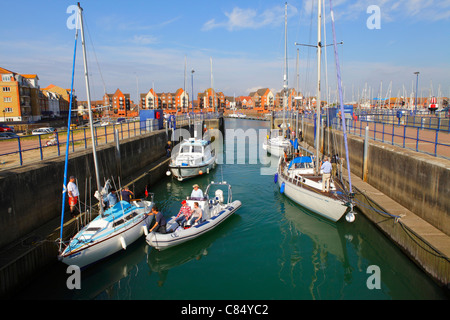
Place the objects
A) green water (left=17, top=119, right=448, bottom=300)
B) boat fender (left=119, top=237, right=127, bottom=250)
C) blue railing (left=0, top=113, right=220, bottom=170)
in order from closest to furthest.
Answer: green water (left=17, top=119, right=448, bottom=300), boat fender (left=119, top=237, right=127, bottom=250), blue railing (left=0, top=113, right=220, bottom=170)

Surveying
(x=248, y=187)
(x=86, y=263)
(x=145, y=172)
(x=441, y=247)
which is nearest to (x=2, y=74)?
(x=145, y=172)

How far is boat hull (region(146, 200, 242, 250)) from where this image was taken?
11234 mm

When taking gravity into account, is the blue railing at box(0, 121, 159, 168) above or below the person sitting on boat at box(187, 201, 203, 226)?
above

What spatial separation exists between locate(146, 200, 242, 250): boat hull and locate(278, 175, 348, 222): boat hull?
4192 millimetres

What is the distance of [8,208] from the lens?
9.45 m

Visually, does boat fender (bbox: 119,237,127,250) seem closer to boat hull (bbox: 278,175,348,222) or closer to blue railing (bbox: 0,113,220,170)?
blue railing (bbox: 0,113,220,170)

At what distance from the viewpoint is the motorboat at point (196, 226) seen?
37.0 ft

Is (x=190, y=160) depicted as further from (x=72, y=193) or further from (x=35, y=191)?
(x=35, y=191)

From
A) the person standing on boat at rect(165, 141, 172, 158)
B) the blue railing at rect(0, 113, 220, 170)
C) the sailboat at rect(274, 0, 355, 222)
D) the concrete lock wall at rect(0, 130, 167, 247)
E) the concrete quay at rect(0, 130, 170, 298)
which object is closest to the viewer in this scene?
the concrete quay at rect(0, 130, 170, 298)

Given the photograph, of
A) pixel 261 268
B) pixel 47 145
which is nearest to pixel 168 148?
pixel 47 145

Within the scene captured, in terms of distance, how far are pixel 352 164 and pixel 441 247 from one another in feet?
35.8

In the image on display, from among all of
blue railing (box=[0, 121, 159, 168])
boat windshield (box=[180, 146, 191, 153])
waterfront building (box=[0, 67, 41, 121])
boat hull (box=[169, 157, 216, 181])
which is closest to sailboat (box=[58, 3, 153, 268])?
blue railing (box=[0, 121, 159, 168])

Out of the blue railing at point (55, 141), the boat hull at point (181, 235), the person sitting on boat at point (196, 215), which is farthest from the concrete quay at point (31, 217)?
the person sitting on boat at point (196, 215)
